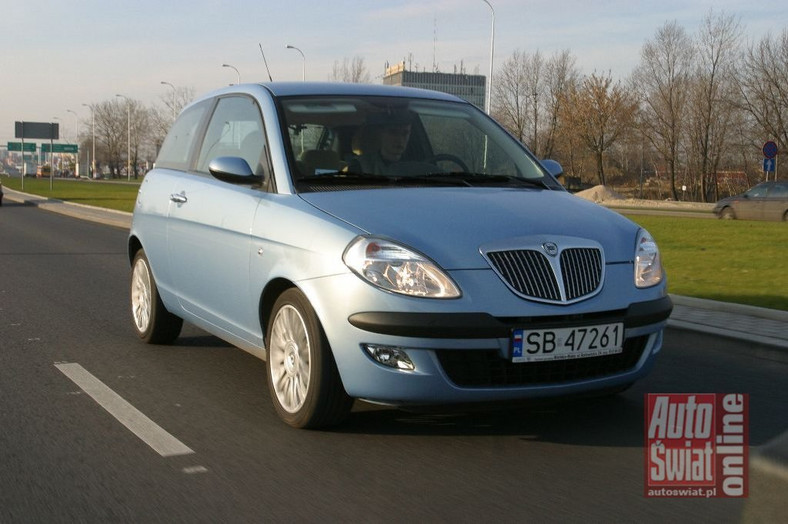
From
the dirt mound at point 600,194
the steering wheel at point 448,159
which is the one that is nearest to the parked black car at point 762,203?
the dirt mound at point 600,194

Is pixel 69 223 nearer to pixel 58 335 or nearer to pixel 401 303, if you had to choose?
pixel 58 335

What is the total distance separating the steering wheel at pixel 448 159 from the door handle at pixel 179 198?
1631mm

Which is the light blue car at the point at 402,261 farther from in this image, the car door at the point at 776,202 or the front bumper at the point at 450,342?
the car door at the point at 776,202

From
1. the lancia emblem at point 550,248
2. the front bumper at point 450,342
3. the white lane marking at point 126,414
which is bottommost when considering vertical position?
the white lane marking at point 126,414

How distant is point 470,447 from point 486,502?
78 cm

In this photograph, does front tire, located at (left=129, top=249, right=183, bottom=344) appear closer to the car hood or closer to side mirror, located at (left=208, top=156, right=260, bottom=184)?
side mirror, located at (left=208, top=156, right=260, bottom=184)

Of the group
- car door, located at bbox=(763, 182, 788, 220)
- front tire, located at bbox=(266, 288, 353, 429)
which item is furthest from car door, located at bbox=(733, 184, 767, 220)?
front tire, located at bbox=(266, 288, 353, 429)

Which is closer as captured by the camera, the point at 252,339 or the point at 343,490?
the point at 343,490

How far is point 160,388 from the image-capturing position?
567cm

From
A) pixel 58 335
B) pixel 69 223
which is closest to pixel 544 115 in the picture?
A: pixel 69 223

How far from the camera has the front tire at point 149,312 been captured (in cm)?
687

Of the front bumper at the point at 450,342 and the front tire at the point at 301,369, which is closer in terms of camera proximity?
the front bumper at the point at 450,342

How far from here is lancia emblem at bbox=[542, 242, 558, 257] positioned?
4.37 meters

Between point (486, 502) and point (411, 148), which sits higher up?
point (411, 148)
